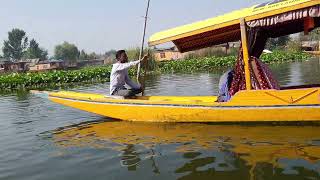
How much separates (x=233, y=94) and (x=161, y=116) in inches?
57.6

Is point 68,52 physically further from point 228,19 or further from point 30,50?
point 228,19

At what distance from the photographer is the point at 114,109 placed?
856 centimetres

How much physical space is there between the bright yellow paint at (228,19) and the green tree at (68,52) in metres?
88.5

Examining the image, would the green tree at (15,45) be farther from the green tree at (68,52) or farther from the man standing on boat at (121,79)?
the man standing on boat at (121,79)

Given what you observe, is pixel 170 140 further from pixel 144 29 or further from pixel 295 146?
pixel 144 29

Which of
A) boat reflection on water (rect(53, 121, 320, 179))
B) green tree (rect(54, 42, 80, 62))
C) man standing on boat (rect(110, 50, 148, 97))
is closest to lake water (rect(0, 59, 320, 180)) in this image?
boat reflection on water (rect(53, 121, 320, 179))

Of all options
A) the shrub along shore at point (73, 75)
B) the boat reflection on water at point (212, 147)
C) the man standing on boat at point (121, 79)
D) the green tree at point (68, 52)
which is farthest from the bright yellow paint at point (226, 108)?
the green tree at point (68, 52)

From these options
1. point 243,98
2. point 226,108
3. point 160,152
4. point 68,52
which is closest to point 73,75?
point 226,108

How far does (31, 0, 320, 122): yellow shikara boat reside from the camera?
6.66 m

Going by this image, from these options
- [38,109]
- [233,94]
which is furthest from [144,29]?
[38,109]

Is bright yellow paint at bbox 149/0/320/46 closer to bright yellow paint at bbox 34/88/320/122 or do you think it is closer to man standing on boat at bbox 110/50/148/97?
man standing on boat at bbox 110/50/148/97

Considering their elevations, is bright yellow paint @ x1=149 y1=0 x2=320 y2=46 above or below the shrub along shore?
above

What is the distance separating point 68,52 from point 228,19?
305 ft

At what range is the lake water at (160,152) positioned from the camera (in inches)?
200
